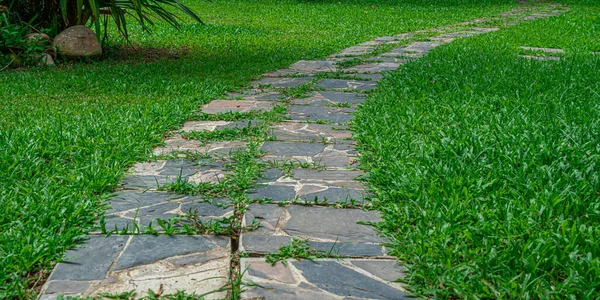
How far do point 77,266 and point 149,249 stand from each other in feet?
0.91

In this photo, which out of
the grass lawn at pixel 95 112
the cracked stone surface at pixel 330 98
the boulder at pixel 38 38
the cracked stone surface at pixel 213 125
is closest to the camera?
the grass lawn at pixel 95 112

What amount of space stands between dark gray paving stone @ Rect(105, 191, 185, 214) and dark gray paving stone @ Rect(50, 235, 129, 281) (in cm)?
33

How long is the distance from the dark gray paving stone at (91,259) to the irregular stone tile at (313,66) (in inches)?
176

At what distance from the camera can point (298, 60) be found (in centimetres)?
768

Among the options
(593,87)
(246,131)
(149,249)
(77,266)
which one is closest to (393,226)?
(149,249)

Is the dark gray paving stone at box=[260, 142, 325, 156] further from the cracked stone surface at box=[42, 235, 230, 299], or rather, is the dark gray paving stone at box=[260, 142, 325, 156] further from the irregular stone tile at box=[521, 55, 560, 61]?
the irregular stone tile at box=[521, 55, 560, 61]

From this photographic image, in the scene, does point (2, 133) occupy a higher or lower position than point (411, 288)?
higher

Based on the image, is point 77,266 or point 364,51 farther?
point 364,51

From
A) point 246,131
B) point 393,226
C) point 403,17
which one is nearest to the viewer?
point 393,226

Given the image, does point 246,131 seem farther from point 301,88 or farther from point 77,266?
point 77,266

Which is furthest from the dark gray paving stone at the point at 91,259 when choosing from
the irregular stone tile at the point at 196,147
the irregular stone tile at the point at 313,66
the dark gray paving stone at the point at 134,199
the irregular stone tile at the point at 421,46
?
the irregular stone tile at the point at 421,46

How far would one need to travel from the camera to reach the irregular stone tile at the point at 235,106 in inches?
194

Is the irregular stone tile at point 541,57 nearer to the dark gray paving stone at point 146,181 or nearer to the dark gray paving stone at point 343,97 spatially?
the dark gray paving stone at point 343,97

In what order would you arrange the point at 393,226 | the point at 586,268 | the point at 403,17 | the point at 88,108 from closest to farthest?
the point at 586,268, the point at 393,226, the point at 88,108, the point at 403,17
